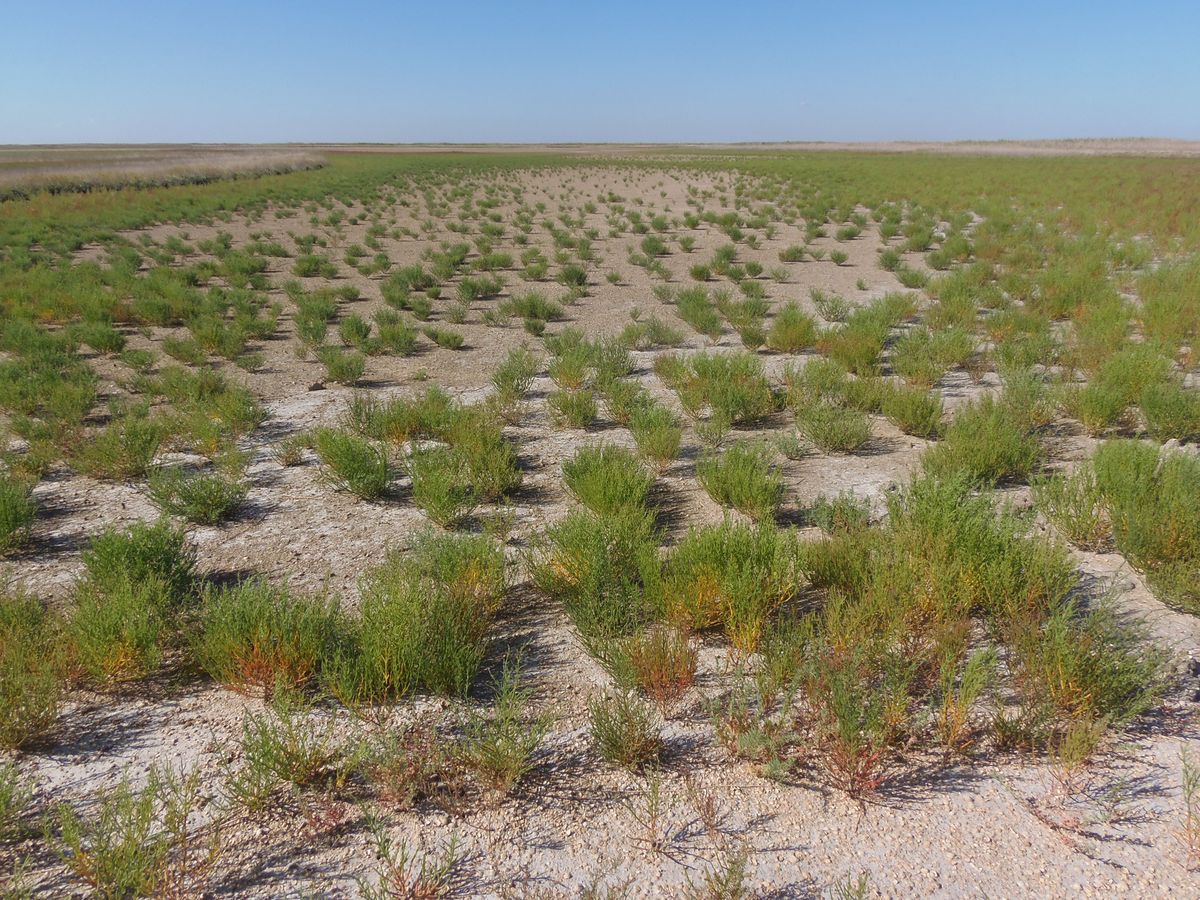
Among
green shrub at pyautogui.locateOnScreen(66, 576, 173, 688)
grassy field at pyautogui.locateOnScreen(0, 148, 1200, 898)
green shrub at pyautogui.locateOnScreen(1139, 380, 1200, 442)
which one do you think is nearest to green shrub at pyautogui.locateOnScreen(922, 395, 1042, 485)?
grassy field at pyautogui.locateOnScreen(0, 148, 1200, 898)

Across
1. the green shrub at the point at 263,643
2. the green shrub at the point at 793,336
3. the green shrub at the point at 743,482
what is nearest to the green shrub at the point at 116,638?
the green shrub at the point at 263,643

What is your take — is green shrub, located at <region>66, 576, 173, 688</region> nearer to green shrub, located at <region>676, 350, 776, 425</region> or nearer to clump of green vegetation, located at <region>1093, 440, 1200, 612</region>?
green shrub, located at <region>676, 350, 776, 425</region>

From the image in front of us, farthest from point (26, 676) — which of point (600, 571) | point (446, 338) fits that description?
point (446, 338)

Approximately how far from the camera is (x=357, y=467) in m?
6.08

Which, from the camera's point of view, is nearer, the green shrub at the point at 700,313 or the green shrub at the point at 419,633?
the green shrub at the point at 419,633

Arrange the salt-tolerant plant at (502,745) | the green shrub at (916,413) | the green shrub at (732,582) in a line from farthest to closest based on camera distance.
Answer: the green shrub at (916,413)
the green shrub at (732,582)
the salt-tolerant plant at (502,745)

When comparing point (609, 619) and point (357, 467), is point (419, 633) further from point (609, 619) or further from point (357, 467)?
point (357, 467)

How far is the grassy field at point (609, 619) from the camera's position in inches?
113

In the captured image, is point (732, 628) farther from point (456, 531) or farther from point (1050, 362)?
point (1050, 362)

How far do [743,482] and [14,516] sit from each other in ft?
17.4

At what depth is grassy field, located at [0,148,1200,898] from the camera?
2.86 meters

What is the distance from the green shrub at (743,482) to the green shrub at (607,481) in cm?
52

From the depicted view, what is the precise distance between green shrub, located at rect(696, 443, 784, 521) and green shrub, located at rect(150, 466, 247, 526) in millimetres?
3778

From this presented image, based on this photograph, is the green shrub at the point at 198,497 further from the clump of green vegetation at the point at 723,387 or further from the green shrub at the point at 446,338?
the green shrub at the point at 446,338
